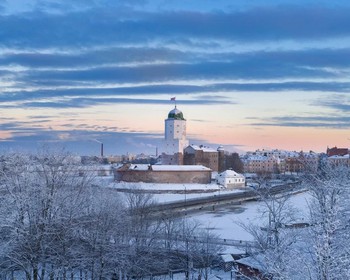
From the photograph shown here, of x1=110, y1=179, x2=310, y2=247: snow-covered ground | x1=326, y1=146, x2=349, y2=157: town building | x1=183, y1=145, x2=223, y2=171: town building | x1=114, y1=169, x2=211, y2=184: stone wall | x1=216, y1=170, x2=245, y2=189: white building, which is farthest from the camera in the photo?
x1=326, y1=146, x2=349, y2=157: town building

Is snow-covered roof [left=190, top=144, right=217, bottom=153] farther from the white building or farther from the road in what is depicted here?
the road

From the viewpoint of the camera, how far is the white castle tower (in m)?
90.6

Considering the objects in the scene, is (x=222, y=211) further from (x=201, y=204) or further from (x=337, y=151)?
(x=337, y=151)

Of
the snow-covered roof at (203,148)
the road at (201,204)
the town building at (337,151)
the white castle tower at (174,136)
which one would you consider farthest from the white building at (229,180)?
the town building at (337,151)

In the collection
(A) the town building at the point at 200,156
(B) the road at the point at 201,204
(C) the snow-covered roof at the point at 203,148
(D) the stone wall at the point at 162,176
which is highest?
(C) the snow-covered roof at the point at 203,148

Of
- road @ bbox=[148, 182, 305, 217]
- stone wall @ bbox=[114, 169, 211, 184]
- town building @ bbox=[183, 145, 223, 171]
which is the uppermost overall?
town building @ bbox=[183, 145, 223, 171]

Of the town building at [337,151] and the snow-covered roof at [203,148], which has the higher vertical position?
the snow-covered roof at [203,148]

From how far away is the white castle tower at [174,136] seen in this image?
90562 mm

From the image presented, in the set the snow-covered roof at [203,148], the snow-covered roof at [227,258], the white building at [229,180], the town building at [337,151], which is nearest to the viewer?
the snow-covered roof at [227,258]

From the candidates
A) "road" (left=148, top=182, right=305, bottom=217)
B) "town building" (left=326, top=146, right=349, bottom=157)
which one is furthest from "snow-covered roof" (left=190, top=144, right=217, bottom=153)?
"town building" (left=326, top=146, right=349, bottom=157)

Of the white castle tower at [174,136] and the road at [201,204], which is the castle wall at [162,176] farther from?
the white castle tower at [174,136]

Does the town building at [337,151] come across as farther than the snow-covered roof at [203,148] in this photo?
Yes

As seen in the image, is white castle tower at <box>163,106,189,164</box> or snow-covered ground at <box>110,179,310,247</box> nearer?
snow-covered ground at <box>110,179,310,247</box>

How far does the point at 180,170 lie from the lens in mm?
74375
